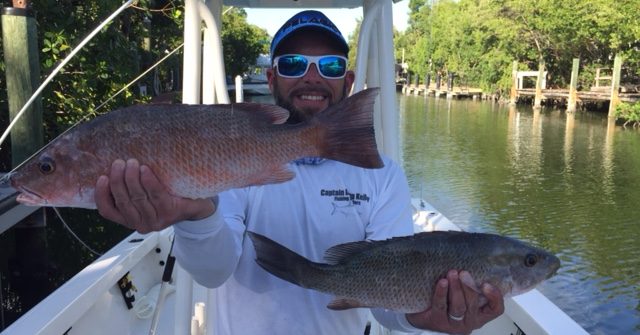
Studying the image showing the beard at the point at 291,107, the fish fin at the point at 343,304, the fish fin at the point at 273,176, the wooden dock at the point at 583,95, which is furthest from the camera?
the wooden dock at the point at 583,95

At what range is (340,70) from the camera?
243cm

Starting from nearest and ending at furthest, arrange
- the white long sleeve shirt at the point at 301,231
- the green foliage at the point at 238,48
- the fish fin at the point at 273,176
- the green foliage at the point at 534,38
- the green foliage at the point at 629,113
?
the fish fin at the point at 273,176 < the white long sleeve shirt at the point at 301,231 < the green foliage at the point at 629,113 < the green foliage at the point at 534,38 < the green foliage at the point at 238,48

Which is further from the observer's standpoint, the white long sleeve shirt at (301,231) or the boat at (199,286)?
the boat at (199,286)

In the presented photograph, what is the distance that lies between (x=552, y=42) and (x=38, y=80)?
33.7 metres

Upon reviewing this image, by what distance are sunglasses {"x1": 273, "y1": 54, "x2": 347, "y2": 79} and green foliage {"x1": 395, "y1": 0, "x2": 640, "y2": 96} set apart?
28.6 metres

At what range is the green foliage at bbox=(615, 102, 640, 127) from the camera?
25141 mm

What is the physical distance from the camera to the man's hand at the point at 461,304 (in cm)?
187

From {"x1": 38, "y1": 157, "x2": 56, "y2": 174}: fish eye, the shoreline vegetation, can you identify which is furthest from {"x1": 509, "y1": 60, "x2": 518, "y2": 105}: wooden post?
{"x1": 38, "y1": 157, "x2": 56, "y2": 174}: fish eye

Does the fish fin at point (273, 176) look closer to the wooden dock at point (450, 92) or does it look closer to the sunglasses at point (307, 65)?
the sunglasses at point (307, 65)

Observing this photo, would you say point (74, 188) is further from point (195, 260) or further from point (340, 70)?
point (340, 70)

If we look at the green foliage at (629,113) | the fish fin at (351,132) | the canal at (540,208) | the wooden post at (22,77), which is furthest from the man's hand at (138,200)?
the green foliage at (629,113)

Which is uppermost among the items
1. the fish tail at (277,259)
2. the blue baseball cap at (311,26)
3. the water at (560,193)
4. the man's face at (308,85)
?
the blue baseball cap at (311,26)

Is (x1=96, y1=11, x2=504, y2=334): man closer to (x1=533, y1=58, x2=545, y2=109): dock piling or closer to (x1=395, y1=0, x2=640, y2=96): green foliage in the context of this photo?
(x1=395, y1=0, x2=640, y2=96): green foliage

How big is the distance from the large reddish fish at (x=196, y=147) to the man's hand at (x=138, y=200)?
0.03m
